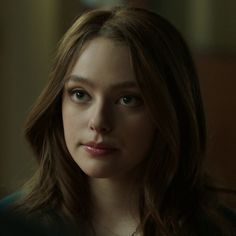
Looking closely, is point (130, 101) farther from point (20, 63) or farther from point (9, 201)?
point (20, 63)

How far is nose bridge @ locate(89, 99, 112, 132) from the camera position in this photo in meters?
0.92

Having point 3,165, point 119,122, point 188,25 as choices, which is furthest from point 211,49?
point 119,122

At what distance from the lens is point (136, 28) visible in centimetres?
97

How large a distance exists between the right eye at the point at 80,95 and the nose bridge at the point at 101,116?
0.03 meters

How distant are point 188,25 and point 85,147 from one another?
1.69 m

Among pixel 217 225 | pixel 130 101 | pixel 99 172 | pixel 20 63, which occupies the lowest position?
pixel 20 63

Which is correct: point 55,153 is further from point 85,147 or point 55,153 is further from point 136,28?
point 136,28

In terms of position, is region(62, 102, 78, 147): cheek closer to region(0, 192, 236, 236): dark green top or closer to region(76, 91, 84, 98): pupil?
region(76, 91, 84, 98): pupil

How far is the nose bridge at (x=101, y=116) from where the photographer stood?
3.01 ft

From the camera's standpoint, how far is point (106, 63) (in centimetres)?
93

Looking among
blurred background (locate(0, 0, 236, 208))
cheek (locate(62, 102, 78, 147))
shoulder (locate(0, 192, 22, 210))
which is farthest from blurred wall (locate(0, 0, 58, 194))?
cheek (locate(62, 102, 78, 147))

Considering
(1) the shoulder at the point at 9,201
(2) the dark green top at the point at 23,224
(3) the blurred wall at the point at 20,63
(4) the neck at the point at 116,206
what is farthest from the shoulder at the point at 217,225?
(3) the blurred wall at the point at 20,63

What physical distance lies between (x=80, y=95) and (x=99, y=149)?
0.33ft

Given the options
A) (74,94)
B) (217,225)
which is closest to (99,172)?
(74,94)
